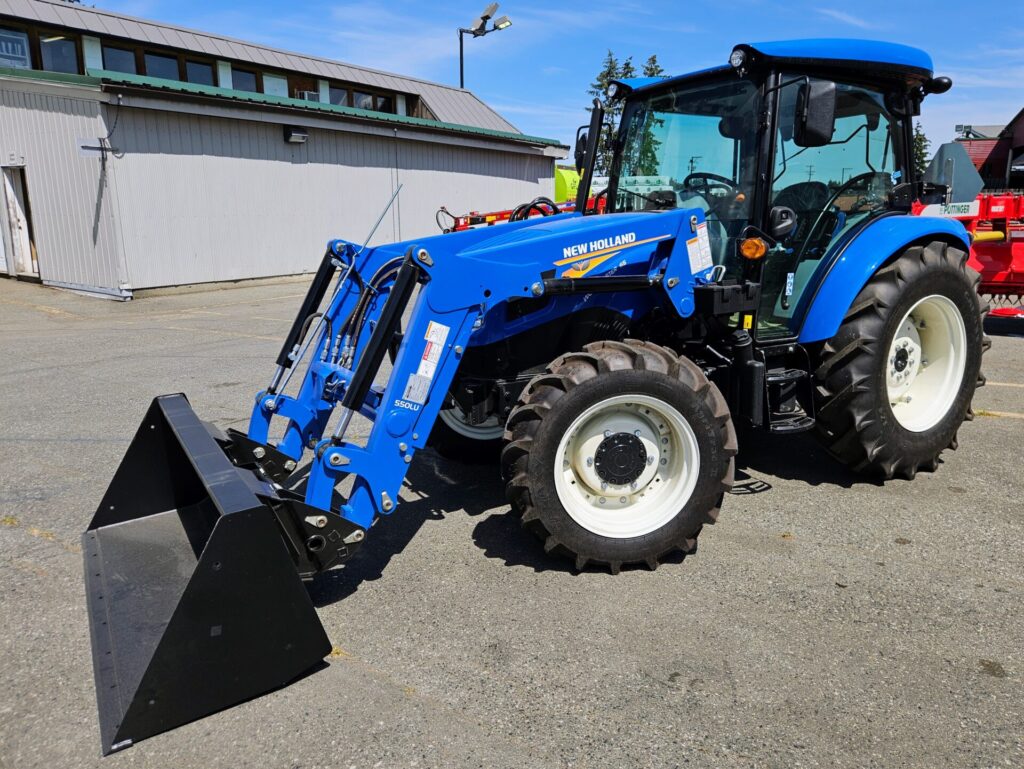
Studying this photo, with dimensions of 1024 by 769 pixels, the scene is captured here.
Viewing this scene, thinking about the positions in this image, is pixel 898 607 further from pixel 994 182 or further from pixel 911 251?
pixel 994 182

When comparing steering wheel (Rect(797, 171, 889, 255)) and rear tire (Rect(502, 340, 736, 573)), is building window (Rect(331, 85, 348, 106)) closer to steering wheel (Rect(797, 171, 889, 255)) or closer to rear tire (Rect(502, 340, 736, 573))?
steering wheel (Rect(797, 171, 889, 255))

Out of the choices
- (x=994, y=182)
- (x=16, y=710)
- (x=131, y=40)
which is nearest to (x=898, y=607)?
(x=16, y=710)

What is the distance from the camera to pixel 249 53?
22.0 metres

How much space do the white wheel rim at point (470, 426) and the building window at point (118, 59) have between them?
18867 mm

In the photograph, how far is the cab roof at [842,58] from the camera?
416cm

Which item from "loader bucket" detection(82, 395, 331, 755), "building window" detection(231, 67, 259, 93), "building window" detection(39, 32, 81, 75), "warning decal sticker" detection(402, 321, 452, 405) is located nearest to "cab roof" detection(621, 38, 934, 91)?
"warning decal sticker" detection(402, 321, 452, 405)

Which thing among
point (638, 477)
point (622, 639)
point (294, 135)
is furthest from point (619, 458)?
point (294, 135)

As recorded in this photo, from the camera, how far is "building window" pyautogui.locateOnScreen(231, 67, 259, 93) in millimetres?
21719

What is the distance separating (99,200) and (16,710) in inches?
536

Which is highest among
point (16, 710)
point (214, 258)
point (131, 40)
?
point (131, 40)

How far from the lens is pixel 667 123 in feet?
16.2

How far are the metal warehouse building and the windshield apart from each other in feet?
38.9

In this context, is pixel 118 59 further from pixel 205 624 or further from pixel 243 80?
pixel 205 624

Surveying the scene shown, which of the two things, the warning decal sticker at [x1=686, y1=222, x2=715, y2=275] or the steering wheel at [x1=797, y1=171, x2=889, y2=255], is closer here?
the warning decal sticker at [x1=686, y1=222, x2=715, y2=275]
